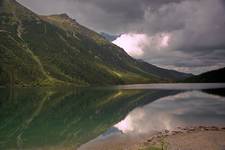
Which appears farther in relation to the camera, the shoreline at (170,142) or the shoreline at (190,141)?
the shoreline at (170,142)

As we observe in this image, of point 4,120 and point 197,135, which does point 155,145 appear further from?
point 4,120

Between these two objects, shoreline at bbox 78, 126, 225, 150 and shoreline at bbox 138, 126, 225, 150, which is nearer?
shoreline at bbox 138, 126, 225, 150

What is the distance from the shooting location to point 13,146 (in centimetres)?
4659

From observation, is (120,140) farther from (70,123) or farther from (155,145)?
(70,123)

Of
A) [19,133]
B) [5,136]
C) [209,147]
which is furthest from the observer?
[19,133]

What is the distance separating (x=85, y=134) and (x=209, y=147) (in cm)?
2456

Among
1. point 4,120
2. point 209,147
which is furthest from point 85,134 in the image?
point 4,120

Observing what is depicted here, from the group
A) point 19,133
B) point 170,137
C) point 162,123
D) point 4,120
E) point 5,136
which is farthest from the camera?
point 4,120

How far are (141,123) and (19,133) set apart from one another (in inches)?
1093

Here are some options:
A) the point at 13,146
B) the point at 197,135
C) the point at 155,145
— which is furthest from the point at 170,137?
the point at 13,146

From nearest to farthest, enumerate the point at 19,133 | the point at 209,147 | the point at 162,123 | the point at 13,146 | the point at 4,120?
the point at 209,147 → the point at 13,146 → the point at 19,133 → the point at 162,123 → the point at 4,120

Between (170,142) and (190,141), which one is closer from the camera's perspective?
(170,142)

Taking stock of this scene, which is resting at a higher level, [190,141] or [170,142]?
[190,141]

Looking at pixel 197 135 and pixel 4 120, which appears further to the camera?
pixel 4 120
